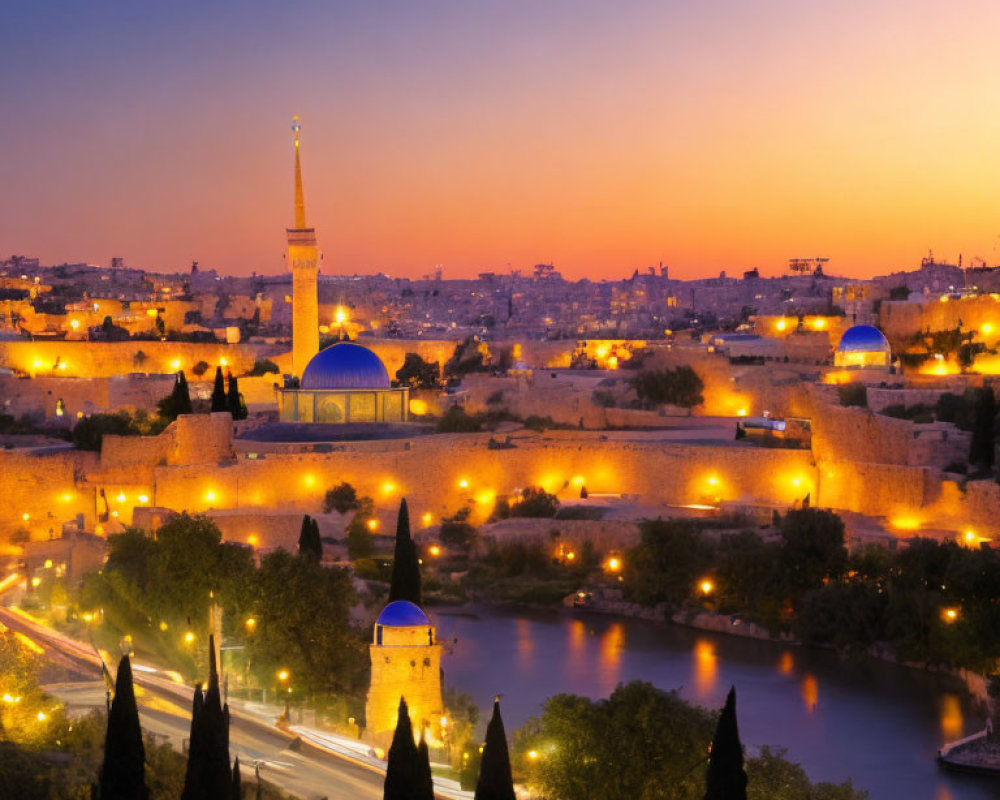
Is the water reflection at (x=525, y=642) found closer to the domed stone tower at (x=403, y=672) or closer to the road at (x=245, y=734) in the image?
the domed stone tower at (x=403, y=672)

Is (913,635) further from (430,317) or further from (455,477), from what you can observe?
(430,317)

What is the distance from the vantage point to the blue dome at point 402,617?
1689 cm

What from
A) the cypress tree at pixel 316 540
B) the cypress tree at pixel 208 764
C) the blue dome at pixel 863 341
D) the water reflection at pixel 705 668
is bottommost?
the water reflection at pixel 705 668

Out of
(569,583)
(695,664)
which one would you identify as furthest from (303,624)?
(569,583)

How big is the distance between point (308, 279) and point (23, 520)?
38.8ft

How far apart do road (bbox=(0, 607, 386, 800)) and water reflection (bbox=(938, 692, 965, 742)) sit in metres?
6.73

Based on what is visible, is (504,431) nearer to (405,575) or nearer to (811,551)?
(811,551)

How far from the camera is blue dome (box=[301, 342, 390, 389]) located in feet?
100

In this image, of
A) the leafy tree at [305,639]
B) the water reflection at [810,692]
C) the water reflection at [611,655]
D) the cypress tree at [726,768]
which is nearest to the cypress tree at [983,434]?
the water reflection at [810,692]

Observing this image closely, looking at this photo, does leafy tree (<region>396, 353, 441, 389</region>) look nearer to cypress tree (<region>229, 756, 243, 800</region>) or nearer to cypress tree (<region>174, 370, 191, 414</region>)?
cypress tree (<region>174, 370, 191, 414</region>)

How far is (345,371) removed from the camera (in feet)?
101

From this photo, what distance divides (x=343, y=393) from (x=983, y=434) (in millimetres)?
11881

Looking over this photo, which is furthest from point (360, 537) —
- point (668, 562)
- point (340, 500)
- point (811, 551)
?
point (811, 551)

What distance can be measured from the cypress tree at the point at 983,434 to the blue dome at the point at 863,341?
6202mm
